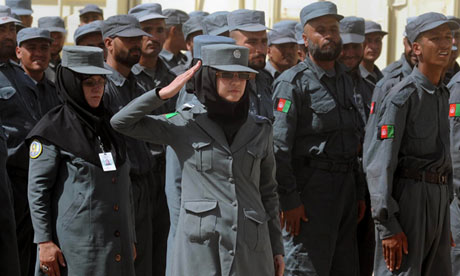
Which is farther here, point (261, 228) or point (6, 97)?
point (6, 97)

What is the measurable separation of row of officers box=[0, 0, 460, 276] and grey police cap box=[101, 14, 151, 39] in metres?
0.02

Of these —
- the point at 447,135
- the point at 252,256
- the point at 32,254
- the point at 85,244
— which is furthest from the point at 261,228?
the point at 32,254

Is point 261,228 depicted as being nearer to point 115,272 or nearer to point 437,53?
point 115,272

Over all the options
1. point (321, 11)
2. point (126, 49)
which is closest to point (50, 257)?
point (126, 49)

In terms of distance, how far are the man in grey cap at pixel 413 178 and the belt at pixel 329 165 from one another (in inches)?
28.8

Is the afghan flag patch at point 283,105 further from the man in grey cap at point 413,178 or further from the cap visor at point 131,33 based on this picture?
the cap visor at point 131,33

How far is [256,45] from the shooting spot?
8180 millimetres

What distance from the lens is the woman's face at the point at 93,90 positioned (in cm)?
615

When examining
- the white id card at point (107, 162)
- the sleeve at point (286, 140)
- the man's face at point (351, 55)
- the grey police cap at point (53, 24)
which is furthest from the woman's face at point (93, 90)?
the grey police cap at point (53, 24)

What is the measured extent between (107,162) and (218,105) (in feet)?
3.08

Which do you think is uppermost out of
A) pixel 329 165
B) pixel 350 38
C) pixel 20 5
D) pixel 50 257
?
pixel 20 5

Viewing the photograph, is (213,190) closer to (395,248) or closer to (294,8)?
(395,248)

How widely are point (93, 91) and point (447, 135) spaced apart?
90.2 inches

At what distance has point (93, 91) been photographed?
6.17m
